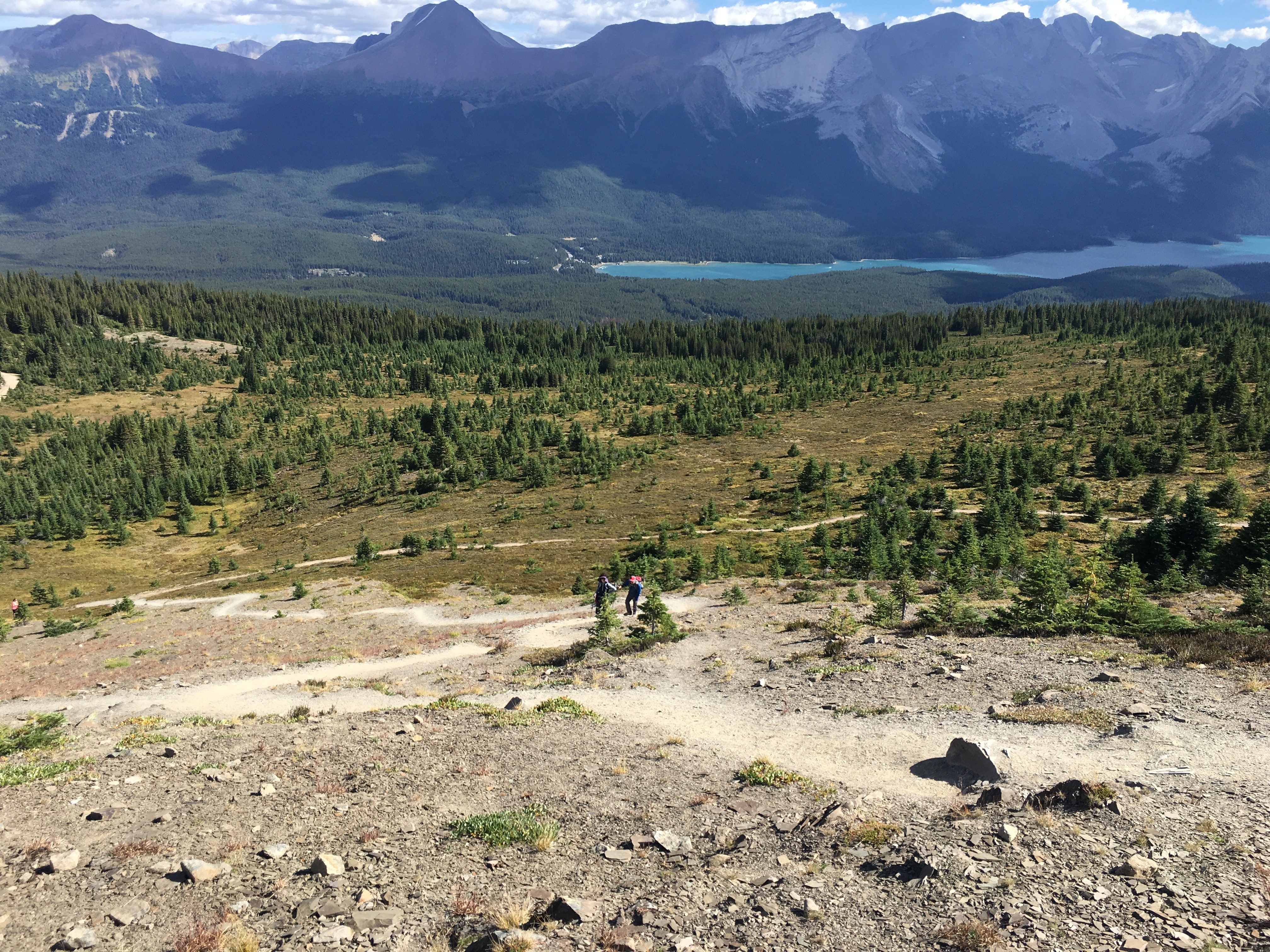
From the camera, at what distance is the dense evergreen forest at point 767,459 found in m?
41.5

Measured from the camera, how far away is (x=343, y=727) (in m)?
22.6

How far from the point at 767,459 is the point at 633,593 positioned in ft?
202

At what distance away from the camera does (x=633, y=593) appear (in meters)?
37.9

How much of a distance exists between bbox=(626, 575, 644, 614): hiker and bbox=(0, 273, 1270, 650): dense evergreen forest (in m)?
9.09

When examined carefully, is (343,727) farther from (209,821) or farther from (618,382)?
(618,382)

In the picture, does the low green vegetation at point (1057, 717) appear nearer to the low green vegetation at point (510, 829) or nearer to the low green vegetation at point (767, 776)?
the low green vegetation at point (767, 776)

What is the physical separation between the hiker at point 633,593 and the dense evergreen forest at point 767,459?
909 centimetres

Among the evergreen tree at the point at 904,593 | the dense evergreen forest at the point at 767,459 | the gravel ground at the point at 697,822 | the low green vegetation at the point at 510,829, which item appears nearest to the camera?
the gravel ground at the point at 697,822

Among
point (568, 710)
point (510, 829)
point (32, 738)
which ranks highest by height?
point (510, 829)

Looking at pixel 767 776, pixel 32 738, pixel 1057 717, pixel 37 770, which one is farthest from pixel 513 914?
pixel 32 738

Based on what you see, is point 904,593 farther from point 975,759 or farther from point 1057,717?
point 975,759

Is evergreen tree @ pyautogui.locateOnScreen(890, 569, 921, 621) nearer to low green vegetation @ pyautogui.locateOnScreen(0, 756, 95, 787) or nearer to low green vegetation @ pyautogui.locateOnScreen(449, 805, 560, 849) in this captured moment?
low green vegetation @ pyautogui.locateOnScreen(449, 805, 560, 849)

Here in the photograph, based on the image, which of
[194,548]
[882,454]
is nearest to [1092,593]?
[882,454]

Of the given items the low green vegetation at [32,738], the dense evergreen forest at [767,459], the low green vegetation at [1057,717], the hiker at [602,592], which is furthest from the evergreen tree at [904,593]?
the low green vegetation at [32,738]
